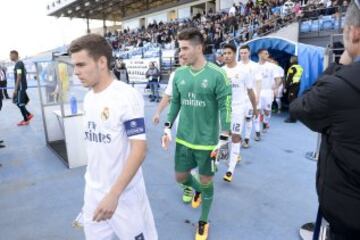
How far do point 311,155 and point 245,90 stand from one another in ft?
6.09

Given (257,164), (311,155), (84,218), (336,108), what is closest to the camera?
(336,108)

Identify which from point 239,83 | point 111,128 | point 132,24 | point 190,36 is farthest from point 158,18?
point 111,128

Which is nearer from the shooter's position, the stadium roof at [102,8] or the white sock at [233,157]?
the white sock at [233,157]

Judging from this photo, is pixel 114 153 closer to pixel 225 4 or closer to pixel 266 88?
pixel 266 88

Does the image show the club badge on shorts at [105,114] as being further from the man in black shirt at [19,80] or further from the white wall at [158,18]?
the white wall at [158,18]

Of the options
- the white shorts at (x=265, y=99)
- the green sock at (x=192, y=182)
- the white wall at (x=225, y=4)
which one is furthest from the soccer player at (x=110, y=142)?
the white wall at (x=225, y=4)

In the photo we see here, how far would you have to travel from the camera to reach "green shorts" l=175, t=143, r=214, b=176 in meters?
2.98

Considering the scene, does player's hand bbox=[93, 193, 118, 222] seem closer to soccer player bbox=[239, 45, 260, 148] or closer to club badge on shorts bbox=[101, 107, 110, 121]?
club badge on shorts bbox=[101, 107, 110, 121]

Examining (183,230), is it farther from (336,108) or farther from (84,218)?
(336,108)

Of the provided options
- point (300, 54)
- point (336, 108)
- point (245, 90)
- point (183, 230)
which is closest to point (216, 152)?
point (183, 230)

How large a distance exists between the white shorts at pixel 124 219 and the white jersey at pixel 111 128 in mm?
64

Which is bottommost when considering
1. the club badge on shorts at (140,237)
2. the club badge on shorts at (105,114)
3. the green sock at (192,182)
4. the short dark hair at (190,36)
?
the green sock at (192,182)

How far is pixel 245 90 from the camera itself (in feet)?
15.7

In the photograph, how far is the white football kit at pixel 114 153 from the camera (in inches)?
67.0
